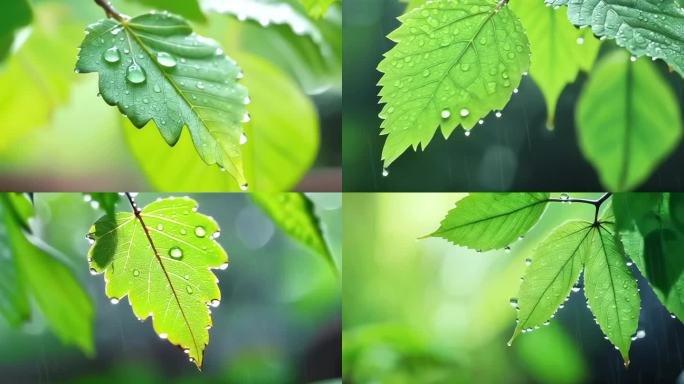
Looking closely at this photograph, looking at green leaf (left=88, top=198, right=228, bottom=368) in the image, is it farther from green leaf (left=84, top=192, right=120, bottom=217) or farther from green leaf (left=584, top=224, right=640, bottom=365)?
green leaf (left=584, top=224, right=640, bottom=365)

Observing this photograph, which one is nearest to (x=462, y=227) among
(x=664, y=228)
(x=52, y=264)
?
(x=664, y=228)

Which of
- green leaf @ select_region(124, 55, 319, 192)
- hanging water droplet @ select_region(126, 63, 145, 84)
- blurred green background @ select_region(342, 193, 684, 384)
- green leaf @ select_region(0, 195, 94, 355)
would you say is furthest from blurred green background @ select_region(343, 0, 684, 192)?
hanging water droplet @ select_region(126, 63, 145, 84)

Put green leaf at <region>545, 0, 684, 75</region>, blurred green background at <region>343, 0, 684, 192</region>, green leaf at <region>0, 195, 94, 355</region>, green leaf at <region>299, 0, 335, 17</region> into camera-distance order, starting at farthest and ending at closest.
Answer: blurred green background at <region>343, 0, 684, 192</region>, green leaf at <region>0, 195, 94, 355</region>, green leaf at <region>299, 0, 335, 17</region>, green leaf at <region>545, 0, 684, 75</region>

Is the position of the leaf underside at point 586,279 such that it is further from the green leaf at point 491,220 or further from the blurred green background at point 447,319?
the blurred green background at point 447,319

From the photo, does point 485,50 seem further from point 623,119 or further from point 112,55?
point 623,119

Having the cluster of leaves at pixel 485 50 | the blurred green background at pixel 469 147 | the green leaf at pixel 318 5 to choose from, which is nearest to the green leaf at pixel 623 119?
the blurred green background at pixel 469 147

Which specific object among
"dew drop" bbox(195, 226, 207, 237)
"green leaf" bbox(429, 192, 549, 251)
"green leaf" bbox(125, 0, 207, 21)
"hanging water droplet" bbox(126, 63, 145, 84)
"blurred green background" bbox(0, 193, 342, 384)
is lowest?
"blurred green background" bbox(0, 193, 342, 384)
